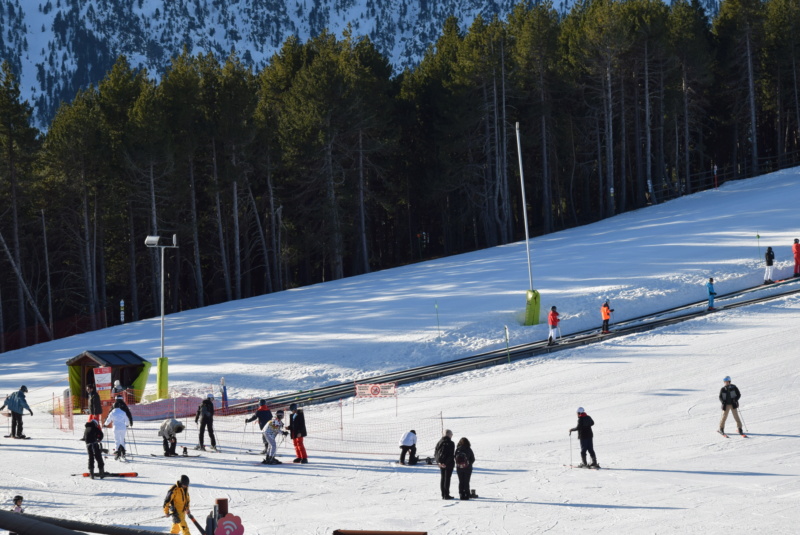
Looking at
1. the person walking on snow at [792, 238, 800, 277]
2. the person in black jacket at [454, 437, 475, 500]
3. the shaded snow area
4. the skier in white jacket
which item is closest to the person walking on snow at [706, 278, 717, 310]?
the shaded snow area

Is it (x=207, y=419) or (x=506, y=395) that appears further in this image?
(x=506, y=395)

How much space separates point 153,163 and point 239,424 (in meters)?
26.6

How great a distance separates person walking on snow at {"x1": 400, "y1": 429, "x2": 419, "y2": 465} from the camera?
643 inches

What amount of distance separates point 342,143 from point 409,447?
35893mm

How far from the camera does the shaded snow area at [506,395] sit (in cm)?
1290

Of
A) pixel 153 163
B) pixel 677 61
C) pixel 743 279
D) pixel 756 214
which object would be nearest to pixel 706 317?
pixel 743 279

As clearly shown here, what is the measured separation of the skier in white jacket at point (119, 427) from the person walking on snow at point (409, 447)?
18.4 ft

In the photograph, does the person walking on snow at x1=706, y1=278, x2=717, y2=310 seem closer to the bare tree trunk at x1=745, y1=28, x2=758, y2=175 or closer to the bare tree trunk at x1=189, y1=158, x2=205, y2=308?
the bare tree trunk at x1=189, y1=158, x2=205, y2=308

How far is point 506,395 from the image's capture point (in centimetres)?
2114

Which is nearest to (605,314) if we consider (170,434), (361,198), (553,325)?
(553,325)

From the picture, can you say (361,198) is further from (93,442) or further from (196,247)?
(93,442)

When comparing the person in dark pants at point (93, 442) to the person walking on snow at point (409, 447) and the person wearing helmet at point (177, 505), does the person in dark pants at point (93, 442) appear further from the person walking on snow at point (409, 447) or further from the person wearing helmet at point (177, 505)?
the person walking on snow at point (409, 447)

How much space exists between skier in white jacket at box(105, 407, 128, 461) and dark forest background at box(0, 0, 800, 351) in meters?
27.7

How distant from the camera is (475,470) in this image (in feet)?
50.7
